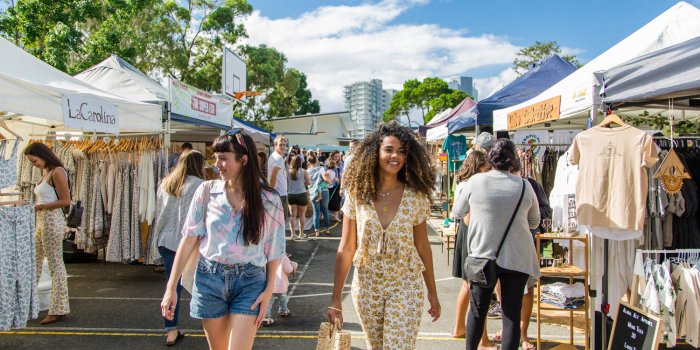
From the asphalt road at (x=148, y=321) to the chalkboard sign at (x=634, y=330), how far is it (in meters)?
0.87

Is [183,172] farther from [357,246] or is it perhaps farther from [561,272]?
[561,272]

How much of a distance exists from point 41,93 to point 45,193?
0.98 m

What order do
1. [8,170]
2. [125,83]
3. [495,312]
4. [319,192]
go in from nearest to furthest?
[8,170], [495,312], [125,83], [319,192]

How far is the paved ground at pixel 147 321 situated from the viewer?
13.9 ft

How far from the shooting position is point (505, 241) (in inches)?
129

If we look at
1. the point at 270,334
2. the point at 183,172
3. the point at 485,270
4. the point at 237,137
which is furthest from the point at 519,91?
the point at 237,137

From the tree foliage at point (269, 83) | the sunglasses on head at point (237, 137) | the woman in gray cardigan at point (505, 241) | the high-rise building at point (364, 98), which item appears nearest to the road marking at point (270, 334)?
the woman in gray cardigan at point (505, 241)

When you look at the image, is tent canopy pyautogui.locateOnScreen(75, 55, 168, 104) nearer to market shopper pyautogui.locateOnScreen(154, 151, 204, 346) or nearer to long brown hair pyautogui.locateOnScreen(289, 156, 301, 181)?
long brown hair pyautogui.locateOnScreen(289, 156, 301, 181)

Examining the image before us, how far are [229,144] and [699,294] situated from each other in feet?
11.0

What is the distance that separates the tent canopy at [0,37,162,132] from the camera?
4027 mm

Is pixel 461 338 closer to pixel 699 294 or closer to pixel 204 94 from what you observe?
pixel 699 294

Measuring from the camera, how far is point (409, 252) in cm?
249

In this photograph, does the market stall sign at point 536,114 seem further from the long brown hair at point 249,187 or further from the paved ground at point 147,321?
the long brown hair at point 249,187

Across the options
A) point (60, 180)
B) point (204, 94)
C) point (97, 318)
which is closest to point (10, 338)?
point (97, 318)
